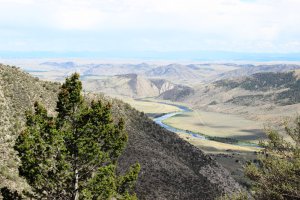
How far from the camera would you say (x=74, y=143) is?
1233 centimetres

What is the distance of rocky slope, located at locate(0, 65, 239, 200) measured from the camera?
83.8ft

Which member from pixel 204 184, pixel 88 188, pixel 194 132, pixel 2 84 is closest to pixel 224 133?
pixel 194 132

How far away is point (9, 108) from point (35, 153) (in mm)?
19364

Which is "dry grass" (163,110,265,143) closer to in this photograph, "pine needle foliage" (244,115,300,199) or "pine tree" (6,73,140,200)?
"pine needle foliage" (244,115,300,199)

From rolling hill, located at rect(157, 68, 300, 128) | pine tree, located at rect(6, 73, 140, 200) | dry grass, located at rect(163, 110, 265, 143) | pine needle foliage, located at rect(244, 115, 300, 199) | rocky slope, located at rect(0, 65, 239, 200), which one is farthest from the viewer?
rolling hill, located at rect(157, 68, 300, 128)

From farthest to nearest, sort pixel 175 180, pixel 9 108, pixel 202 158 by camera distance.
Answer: pixel 202 158 → pixel 175 180 → pixel 9 108

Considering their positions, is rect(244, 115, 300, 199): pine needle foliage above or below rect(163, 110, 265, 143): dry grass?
above

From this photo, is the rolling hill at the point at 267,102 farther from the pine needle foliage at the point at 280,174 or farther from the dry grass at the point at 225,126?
the pine needle foliage at the point at 280,174

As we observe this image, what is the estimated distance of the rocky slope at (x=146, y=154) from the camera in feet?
83.8

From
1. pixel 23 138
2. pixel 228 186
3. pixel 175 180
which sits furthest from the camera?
pixel 228 186

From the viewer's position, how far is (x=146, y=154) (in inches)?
1307

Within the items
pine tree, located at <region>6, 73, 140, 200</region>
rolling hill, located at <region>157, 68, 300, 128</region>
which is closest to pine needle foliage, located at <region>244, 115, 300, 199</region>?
pine tree, located at <region>6, 73, 140, 200</region>

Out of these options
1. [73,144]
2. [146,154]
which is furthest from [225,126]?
[73,144]

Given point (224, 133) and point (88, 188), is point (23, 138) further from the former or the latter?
point (224, 133)
